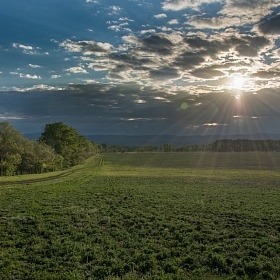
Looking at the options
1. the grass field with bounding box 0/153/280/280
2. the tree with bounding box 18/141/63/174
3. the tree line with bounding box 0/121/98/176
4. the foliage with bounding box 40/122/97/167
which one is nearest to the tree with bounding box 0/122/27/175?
the tree line with bounding box 0/121/98/176

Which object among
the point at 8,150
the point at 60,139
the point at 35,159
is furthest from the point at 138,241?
the point at 60,139

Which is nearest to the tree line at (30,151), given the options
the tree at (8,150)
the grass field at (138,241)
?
the tree at (8,150)

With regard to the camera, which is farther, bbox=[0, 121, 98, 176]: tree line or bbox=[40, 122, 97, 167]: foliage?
bbox=[40, 122, 97, 167]: foliage

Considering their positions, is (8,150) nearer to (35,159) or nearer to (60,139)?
(35,159)

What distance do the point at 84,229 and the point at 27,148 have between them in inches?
2514

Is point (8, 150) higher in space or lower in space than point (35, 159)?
higher

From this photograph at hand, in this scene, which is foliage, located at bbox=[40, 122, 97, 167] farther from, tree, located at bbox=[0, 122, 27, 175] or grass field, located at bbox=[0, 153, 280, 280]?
grass field, located at bbox=[0, 153, 280, 280]

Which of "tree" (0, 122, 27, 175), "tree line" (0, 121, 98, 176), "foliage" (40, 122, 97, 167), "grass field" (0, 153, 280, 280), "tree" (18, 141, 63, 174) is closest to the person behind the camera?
"grass field" (0, 153, 280, 280)

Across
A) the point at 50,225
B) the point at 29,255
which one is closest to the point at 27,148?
the point at 50,225

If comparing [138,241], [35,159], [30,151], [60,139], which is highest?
[60,139]

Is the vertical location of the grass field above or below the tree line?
below

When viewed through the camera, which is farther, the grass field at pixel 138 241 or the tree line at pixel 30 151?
the tree line at pixel 30 151

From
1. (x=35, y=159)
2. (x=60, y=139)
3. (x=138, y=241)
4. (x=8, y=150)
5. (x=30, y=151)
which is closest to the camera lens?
(x=138, y=241)

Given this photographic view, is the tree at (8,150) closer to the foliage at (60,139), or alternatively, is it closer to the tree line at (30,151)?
the tree line at (30,151)
